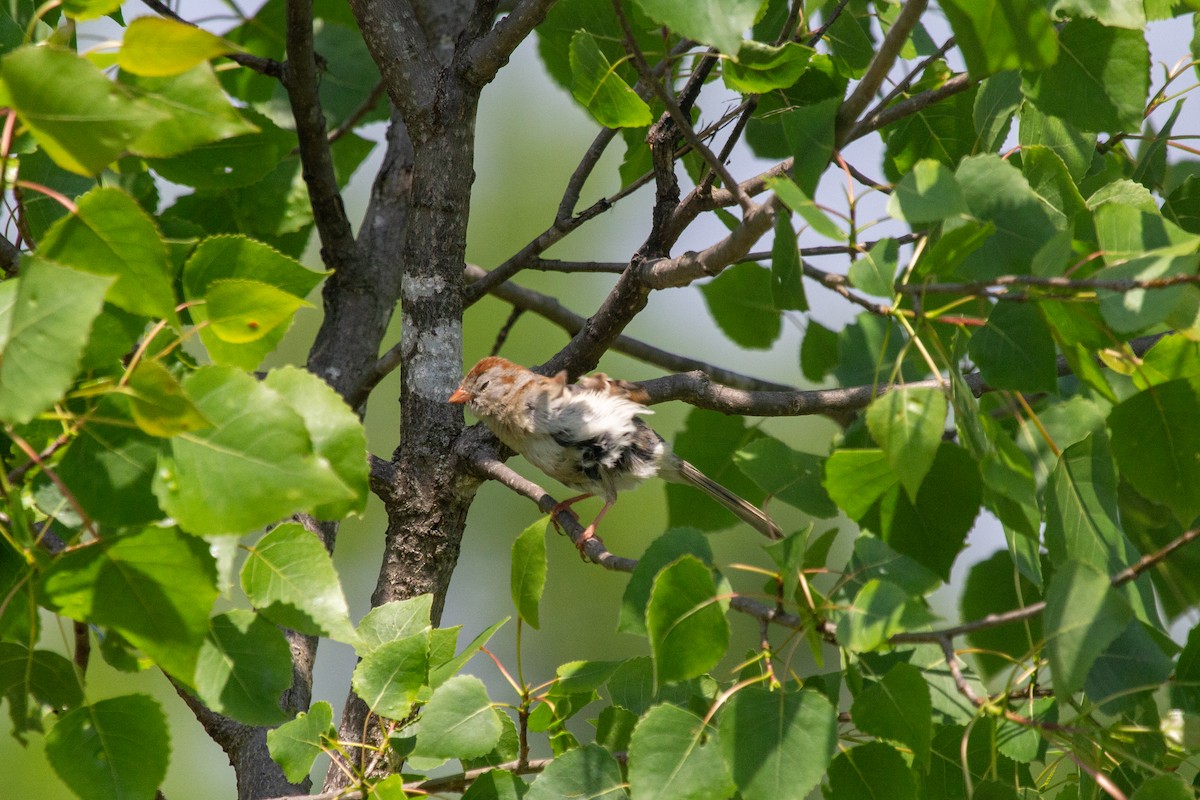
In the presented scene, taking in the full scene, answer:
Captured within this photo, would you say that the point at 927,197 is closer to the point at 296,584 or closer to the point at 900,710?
the point at 900,710

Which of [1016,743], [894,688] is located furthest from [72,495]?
[1016,743]

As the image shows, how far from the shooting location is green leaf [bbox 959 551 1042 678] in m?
2.56

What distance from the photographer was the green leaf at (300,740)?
82.7 inches

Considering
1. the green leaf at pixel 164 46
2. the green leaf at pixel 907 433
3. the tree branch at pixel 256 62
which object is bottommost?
the green leaf at pixel 907 433

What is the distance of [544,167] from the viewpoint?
950 centimetres

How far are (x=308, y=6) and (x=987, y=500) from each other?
2.68 m

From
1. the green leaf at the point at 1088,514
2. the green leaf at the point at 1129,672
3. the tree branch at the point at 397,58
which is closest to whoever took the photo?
the green leaf at the point at 1129,672

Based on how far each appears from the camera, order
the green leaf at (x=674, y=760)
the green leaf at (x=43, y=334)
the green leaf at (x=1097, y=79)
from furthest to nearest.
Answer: the green leaf at (x=1097, y=79), the green leaf at (x=674, y=760), the green leaf at (x=43, y=334)

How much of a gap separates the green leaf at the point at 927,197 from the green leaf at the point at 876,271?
9 cm

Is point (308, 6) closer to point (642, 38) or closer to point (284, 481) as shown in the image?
point (642, 38)

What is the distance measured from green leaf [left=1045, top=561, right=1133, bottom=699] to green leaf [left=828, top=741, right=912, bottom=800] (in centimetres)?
40

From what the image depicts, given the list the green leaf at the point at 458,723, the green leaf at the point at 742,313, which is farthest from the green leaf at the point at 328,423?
the green leaf at the point at 742,313

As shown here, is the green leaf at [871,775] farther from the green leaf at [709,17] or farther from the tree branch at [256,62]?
the tree branch at [256,62]

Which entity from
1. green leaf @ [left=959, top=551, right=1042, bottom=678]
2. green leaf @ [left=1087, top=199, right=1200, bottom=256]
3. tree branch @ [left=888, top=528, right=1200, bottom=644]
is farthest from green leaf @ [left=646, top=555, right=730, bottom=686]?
green leaf @ [left=959, top=551, right=1042, bottom=678]
